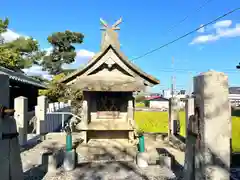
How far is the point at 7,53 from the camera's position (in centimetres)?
2153

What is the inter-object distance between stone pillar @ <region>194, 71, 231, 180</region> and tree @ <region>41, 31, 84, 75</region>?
41271 millimetres

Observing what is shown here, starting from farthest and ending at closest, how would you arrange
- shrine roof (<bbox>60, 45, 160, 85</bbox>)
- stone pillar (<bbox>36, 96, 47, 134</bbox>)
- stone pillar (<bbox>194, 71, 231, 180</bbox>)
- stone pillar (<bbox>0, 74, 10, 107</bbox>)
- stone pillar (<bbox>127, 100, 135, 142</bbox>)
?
stone pillar (<bbox>36, 96, 47, 134</bbox>)
stone pillar (<bbox>127, 100, 135, 142</bbox>)
shrine roof (<bbox>60, 45, 160, 85</bbox>)
stone pillar (<bbox>0, 74, 10, 107</bbox>)
stone pillar (<bbox>194, 71, 231, 180</bbox>)

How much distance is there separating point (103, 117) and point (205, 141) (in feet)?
23.7

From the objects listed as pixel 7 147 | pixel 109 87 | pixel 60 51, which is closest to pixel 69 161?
pixel 7 147

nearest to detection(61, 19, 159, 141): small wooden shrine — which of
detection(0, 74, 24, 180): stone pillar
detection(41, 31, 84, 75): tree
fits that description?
detection(0, 74, 24, 180): stone pillar

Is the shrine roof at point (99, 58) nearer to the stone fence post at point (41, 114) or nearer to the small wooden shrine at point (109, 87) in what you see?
the small wooden shrine at point (109, 87)

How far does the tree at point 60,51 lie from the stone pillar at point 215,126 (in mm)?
41271

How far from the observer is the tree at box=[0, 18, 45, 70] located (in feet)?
70.9

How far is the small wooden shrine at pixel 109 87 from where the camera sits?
9.79m

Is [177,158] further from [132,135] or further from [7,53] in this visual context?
[7,53]

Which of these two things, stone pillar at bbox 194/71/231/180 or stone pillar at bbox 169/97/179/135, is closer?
stone pillar at bbox 194/71/231/180

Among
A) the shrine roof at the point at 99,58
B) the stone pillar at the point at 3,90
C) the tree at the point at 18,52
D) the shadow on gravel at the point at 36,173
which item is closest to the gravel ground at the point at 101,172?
the shadow on gravel at the point at 36,173

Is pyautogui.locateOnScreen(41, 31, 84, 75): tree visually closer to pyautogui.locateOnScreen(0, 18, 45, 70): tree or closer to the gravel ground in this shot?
pyautogui.locateOnScreen(0, 18, 45, 70): tree

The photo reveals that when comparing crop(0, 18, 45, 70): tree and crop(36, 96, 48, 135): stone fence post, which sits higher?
crop(0, 18, 45, 70): tree
